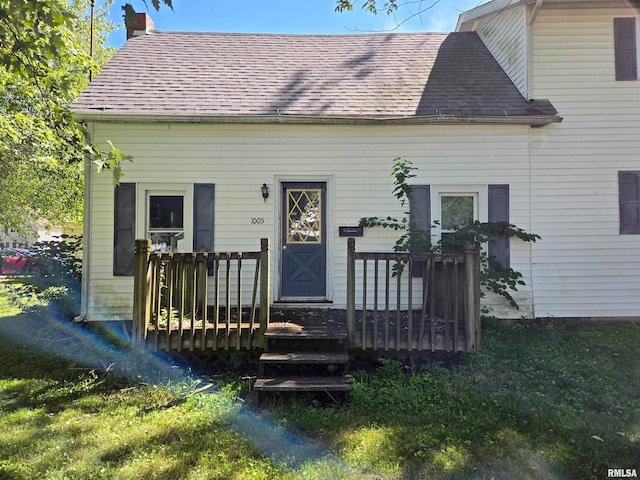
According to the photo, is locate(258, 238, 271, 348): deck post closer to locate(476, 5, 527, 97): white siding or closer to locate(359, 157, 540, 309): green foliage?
locate(359, 157, 540, 309): green foliage

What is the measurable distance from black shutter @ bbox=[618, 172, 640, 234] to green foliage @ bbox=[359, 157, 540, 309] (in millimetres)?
1508

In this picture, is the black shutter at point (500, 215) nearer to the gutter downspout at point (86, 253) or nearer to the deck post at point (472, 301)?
the deck post at point (472, 301)

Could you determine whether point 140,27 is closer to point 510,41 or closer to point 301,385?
point 510,41

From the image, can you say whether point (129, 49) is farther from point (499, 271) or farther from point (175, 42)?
point (499, 271)

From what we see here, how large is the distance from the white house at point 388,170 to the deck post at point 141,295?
197cm

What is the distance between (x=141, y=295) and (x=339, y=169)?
3.52 m

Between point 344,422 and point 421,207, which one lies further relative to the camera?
point 421,207

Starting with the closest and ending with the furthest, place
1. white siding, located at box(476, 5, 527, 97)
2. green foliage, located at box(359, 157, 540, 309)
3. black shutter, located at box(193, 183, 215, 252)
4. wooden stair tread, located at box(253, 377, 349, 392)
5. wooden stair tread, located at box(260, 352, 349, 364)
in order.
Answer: wooden stair tread, located at box(253, 377, 349, 392), wooden stair tread, located at box(260, 352, 349, 364), green foliage, located at box(359, 157, 540, 309), black shutter, located at box(193, 183, 215, 252), white siding, located at box(476, 5, 527, 97)

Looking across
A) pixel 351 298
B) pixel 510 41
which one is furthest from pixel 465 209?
pixel 510 41

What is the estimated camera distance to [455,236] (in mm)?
5316

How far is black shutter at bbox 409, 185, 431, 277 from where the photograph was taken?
5938 mm

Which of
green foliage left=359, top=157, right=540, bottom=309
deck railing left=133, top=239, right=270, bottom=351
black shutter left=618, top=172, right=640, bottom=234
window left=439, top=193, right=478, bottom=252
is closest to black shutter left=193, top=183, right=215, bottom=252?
deck railing left=133, top=239, right=270, bottom=351

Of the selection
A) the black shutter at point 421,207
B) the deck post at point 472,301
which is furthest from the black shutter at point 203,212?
the deck post at point 472,301

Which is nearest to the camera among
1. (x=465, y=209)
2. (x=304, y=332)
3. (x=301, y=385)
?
(x=301, y=385)
